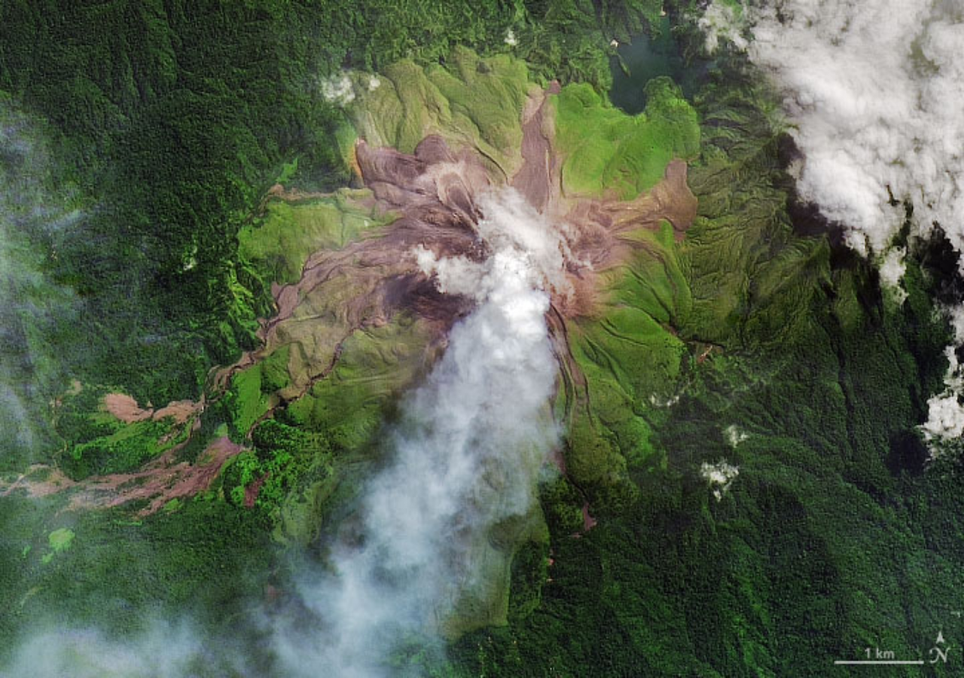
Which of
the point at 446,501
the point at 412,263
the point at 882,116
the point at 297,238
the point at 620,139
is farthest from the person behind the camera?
the point at 620,139

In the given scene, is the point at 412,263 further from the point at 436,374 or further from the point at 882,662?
the point at 882,662

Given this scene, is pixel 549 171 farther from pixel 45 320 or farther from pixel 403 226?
pixel 45 320

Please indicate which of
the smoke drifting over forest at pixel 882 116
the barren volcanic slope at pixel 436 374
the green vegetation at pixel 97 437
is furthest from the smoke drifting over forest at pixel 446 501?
the smoke drifting over forest at pixel 882 116

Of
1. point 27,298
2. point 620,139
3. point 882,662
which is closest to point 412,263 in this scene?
point 620,139

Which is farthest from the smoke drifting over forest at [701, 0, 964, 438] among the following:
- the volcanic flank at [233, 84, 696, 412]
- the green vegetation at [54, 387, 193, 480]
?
the green vegetation at [54, 387, 193, 480]

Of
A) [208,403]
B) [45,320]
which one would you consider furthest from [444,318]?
[45,320]
